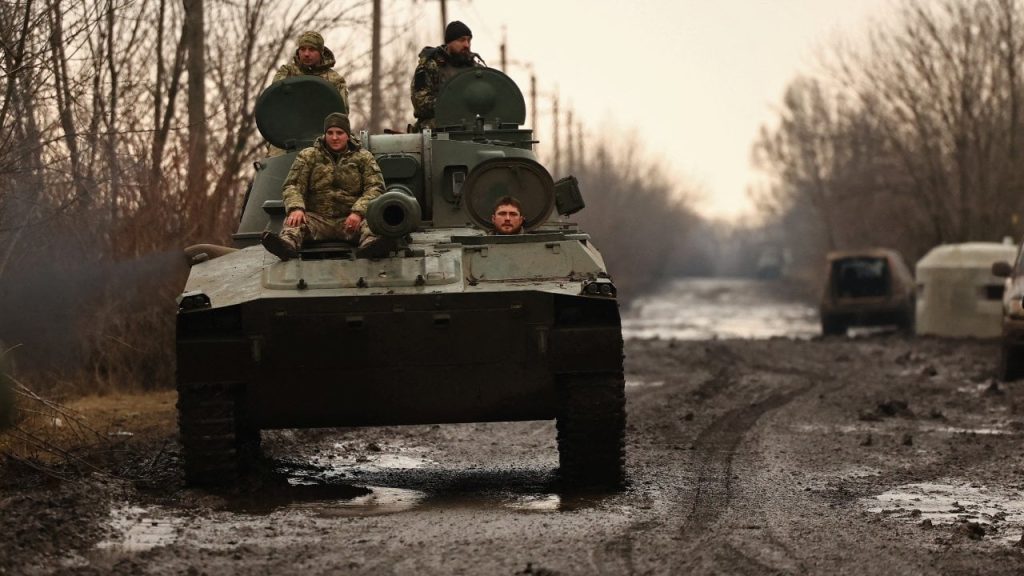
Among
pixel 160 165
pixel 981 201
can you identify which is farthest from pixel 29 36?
pixel 981 201

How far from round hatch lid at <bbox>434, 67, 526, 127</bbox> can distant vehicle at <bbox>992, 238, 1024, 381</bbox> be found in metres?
6.39

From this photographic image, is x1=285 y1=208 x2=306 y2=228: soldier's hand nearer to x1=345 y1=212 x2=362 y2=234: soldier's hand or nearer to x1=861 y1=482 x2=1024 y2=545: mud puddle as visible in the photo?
x1=345 y1=212 x2=362 y2=234: soldier's hand

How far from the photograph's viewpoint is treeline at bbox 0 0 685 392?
35.2ft

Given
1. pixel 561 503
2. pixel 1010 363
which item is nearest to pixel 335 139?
pixel 561 503

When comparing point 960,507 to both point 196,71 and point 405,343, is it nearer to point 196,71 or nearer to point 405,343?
point 405,343

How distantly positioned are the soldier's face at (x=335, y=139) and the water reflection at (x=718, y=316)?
56.2 ft

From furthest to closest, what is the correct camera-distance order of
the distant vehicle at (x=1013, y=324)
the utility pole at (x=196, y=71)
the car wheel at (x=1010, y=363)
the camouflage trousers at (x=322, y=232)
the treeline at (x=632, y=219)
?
the treeline at (x=632, y=219) < the car wheel at (x=1010, y=363) < the distant vehicle at (x=1013, y=324) < the utility pole at (x=196, y=71) < the camouflage trousers at (x=322, y=232)

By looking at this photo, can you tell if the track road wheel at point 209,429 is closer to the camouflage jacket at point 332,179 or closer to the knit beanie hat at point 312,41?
the camouflage jacket at point 332,179

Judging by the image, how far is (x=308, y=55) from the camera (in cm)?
1115

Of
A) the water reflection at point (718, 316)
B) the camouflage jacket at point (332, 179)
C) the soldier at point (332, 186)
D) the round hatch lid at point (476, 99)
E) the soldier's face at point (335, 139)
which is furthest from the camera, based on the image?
the water reflection at point (718, 316)

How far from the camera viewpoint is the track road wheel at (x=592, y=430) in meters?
8.48

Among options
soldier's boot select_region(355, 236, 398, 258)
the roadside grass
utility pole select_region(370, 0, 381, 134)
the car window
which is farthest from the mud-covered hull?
the car window

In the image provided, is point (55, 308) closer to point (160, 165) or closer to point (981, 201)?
point (160, 165)

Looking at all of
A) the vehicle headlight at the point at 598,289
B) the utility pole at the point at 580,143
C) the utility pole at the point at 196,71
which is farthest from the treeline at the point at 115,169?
the utility pole at the point at 580,143
